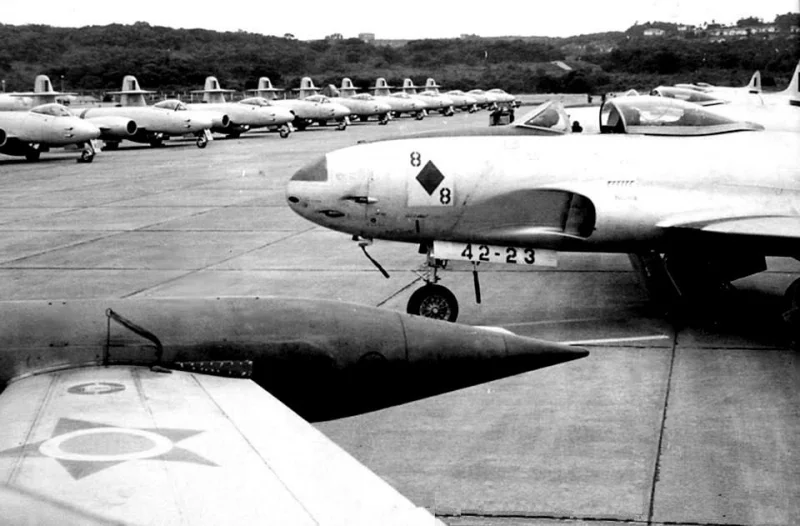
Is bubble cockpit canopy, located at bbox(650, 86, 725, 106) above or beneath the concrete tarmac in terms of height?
above

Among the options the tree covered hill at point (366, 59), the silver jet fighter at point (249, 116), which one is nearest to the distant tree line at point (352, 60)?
the tree covered hill at point (366, 59)

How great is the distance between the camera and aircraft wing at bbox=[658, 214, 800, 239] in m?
10.7

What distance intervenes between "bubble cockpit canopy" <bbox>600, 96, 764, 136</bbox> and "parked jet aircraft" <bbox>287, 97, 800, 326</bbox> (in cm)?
50

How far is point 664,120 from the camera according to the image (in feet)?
40.2

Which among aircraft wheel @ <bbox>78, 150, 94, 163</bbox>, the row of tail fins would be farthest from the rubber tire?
aircraft wheel @ <bbox>78, 150, 94, 163</bbox>

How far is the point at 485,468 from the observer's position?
24.1ft

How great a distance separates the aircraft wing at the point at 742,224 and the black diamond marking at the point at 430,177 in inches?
91.0

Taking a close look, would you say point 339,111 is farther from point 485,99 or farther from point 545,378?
point 545,378

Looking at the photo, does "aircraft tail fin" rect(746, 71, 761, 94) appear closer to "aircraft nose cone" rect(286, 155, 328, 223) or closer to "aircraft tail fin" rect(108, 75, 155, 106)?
"aircraft tail fin" rect(108, 75, 155, 106)

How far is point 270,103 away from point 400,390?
45.8 metres

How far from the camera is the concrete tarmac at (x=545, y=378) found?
687cm

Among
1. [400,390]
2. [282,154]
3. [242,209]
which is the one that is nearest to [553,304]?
[400,390]

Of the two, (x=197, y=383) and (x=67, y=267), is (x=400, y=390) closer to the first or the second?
(x=197, y=383)

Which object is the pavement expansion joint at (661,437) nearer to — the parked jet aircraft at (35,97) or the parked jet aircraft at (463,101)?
the parked jet aircraft at (35,97)
